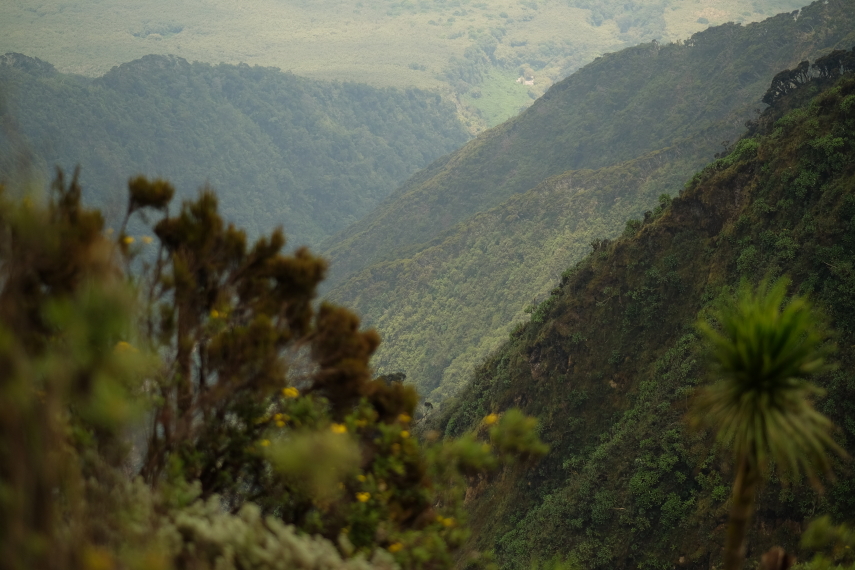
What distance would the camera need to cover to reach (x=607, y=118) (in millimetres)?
174000

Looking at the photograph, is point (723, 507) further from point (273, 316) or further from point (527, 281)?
point (527, 281)

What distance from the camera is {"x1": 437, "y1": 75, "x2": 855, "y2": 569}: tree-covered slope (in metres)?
31.8

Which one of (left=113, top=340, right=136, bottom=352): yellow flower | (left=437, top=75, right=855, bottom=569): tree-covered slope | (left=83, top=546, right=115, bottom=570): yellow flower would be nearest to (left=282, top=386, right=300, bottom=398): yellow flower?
(left=113, top=340, right=136, bottom=352): yellow flower

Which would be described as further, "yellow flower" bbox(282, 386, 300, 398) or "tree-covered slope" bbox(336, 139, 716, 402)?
"tree-covered slope" bbox(336, 139, 716, 402)

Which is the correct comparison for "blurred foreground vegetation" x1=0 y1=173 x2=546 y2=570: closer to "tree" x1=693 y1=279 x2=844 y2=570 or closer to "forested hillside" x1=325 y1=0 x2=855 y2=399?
"tree" x1=693 y1=279 x2=844 y2=570

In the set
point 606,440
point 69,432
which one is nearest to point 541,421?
point 606,440

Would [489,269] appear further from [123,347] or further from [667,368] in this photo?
[123,347]

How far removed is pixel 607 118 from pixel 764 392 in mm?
175469

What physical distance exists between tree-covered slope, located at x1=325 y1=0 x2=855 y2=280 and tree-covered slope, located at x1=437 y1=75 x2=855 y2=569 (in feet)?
309

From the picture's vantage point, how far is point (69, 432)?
9.04m

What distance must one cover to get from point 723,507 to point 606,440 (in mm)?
11934

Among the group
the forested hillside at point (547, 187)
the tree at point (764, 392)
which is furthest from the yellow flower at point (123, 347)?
the forested hillside at point (547, 187)

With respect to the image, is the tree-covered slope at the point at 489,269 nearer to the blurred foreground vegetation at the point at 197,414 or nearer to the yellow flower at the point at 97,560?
the blurred foreground vegetation at the point at 197,414

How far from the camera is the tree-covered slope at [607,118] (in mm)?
142125
